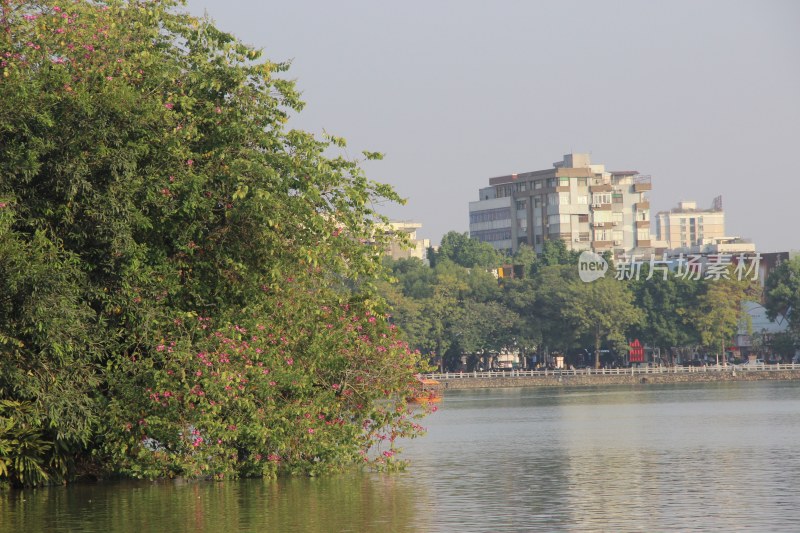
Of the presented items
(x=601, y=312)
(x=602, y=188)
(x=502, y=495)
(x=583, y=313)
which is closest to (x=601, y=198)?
(x=602, y=188)

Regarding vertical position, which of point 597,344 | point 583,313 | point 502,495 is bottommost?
point 502,495

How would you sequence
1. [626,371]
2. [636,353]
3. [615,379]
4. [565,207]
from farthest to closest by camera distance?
1. [565,207]
2. [636,353]
3. [626,371]
4. [615,379]

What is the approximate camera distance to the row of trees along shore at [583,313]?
12606cm

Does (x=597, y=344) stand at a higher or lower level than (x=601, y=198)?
lower

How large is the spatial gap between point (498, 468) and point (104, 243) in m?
13.8

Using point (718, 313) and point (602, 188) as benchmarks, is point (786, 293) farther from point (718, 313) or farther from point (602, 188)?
point (602, 188)

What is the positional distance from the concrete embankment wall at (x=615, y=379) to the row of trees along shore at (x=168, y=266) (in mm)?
94153

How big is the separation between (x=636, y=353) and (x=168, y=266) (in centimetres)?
11300

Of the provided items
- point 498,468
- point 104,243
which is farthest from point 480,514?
point 498,468

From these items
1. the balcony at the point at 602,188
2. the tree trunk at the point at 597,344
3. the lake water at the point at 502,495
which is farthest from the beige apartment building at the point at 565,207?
the lake water at the point at 502,495

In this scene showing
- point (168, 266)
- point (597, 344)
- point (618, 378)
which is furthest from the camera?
point (597, 344)

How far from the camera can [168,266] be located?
27.1 m

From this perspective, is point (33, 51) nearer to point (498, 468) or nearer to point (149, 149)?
point (149, 149)

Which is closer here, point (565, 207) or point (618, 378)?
point (618, 378)
